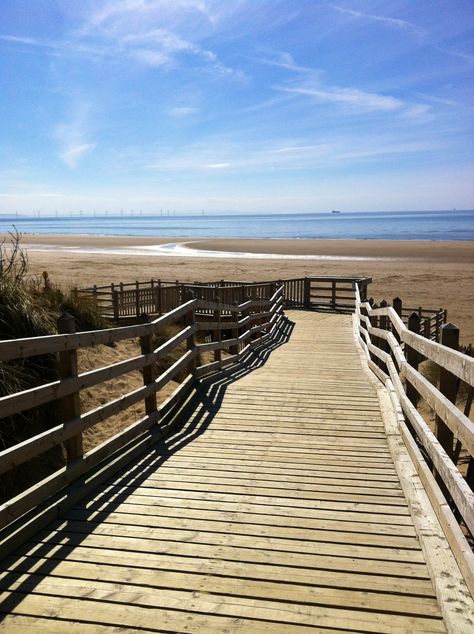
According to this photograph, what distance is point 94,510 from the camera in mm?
4184

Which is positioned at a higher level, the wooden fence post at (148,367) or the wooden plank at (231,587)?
the wooden fence post at (148,367)

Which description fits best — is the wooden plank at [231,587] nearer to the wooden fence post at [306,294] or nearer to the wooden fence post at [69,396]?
the wooden fence post at [69,396]

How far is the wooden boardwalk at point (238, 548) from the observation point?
2.92m

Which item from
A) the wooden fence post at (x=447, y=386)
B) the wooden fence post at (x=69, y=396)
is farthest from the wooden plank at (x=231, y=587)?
the wooden fence post at (x=447, y=386)

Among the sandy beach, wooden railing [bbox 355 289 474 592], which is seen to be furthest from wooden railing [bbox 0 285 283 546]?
the sandy beach

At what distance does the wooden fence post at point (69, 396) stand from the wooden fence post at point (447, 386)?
2788mm

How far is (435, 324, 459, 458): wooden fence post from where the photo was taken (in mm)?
4054

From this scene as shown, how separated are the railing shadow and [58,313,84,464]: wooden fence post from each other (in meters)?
0.39

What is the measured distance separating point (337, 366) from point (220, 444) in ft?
15.8

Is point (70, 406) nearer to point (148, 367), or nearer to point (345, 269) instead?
point (148, 367)

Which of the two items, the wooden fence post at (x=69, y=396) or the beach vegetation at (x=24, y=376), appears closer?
the wooden fence post at (x=69, y=396)

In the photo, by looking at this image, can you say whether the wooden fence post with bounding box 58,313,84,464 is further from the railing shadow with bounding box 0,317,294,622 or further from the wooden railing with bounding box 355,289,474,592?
the wooden railing with bounding box 355,289,474,592

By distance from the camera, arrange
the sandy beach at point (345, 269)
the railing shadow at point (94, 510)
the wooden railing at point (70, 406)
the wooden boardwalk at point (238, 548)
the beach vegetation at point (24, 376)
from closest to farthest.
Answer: the wooden boardwalk at point (238, 548)
the railing shadow at point (94, 510)
the wooden railing at point (70, 406)
the beach vegetation at point (24, 376)
the sandy beach at point (345, 269)

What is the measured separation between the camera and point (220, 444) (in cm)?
580
